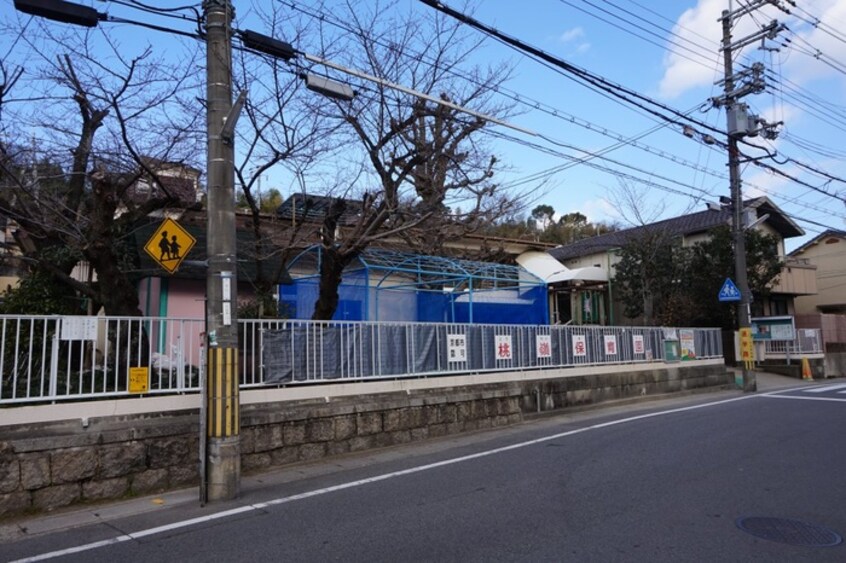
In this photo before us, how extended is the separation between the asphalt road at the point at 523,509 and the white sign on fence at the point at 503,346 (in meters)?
3.18

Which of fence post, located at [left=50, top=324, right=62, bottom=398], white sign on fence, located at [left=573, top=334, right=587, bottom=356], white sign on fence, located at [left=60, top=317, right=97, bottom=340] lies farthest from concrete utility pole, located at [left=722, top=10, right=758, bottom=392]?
fence post, located at [left=50, top=324, right=62, bottom=398]

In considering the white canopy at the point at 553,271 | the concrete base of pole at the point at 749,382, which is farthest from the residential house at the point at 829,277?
the concrete base of pole at the point at 749,382

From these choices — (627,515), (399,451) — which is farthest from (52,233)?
(627,515)

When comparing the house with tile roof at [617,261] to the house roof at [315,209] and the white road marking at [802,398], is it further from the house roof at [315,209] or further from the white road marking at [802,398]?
the house roof at [315,209]

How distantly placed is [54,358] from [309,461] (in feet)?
12.4

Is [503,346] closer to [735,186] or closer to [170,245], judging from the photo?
[170,245]

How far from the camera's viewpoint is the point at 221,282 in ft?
25.0

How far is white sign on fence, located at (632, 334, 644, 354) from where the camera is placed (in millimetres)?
17438

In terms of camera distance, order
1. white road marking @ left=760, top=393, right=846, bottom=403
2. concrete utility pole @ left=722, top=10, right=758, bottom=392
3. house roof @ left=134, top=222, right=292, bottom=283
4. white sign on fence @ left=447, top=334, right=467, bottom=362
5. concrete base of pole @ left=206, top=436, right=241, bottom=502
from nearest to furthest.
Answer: concrete base of pole @ left=206, top=436, right=241, bottom=502, white sign on fence @ left=447, top=334, right=467, bottom=362, house roof @ left=134, top=222, right=292, bottom=283, white road marking @ left=760, top=393, right=846, bottom=403, concrete utility pole @ left=722, top=10, right=758, bottom=392

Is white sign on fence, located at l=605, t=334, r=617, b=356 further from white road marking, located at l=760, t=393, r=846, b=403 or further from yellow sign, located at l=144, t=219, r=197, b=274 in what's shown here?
yellow sign, located at l=144, t=219, r=197, b=274

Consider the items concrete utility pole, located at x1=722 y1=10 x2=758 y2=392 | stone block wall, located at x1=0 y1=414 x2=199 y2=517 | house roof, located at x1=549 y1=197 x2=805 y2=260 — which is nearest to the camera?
stone block wall, located at x1=0 y1=414 x2=199 y2=517

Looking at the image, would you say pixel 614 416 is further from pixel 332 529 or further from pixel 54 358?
pixel 54 358

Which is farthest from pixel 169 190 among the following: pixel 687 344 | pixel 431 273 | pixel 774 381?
pixel 774 381

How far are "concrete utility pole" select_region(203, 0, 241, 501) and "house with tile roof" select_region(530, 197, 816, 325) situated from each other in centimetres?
2114
